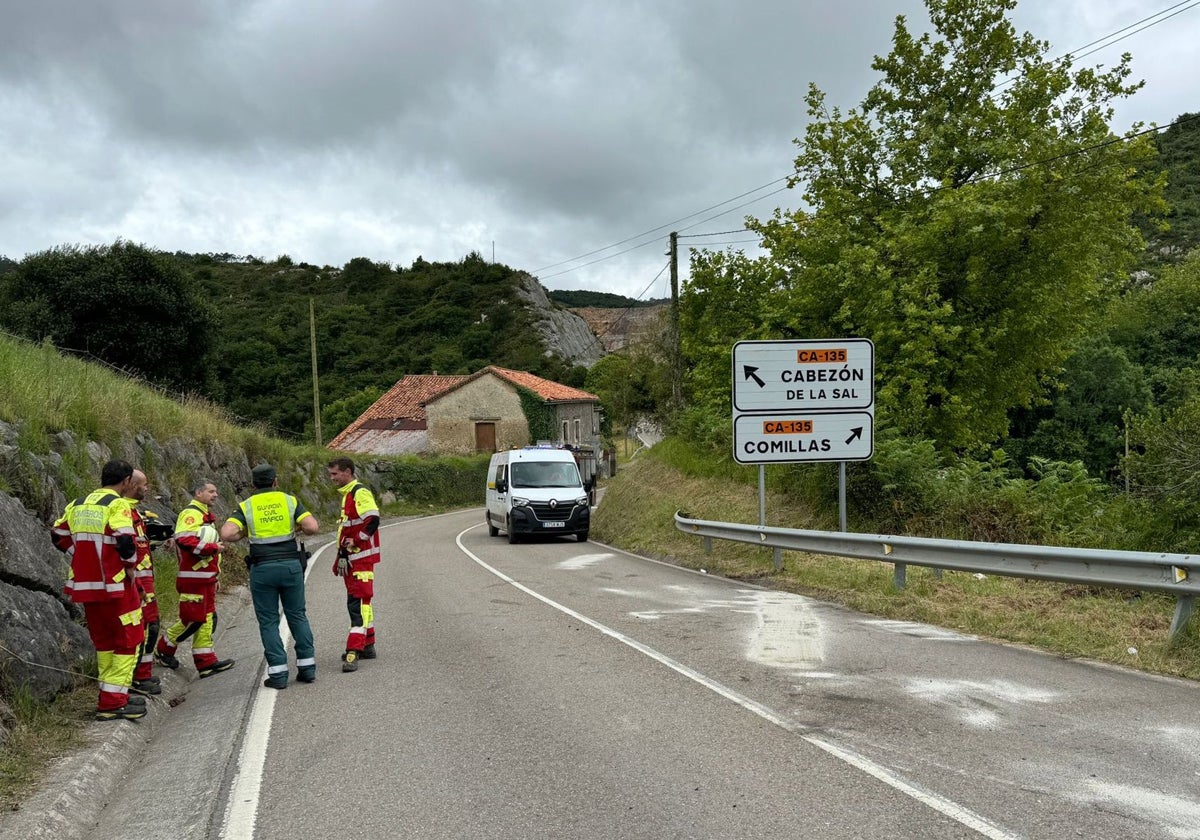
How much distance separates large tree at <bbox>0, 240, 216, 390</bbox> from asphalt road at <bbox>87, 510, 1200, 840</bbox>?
Result: 25.3 meters

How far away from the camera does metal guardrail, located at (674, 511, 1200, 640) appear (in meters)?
7.29

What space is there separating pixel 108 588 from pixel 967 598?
8352 mm

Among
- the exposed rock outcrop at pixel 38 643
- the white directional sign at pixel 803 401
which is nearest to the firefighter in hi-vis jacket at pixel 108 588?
the exposed rock outcrop at pixel 38 643

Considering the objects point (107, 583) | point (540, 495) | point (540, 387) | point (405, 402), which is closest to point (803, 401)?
point (540, 495)

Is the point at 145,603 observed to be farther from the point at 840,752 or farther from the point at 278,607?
the point at 840,752

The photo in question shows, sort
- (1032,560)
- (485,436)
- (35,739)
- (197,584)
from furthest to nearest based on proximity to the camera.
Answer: (485,436)
(1032,560)
(197,584)
(35,739)

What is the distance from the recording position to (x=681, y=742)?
5352mm

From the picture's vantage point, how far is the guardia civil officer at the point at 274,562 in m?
7.21

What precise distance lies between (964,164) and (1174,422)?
14.6 metres

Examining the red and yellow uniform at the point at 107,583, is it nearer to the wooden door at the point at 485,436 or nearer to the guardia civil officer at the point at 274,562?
the guardia civil officer at the point at 274,562

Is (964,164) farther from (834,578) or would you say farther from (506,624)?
(506,624)

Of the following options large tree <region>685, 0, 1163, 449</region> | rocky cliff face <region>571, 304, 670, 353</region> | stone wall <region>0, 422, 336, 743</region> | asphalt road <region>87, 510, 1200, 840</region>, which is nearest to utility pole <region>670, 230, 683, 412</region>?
large tree <region>685, 0, 1163, 449</region>

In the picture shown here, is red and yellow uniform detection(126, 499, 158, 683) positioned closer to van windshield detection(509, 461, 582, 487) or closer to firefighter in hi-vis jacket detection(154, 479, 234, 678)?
firefighter in hi-vis jacket detection(154, 479, 234, 678)

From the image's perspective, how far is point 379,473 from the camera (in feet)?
137
